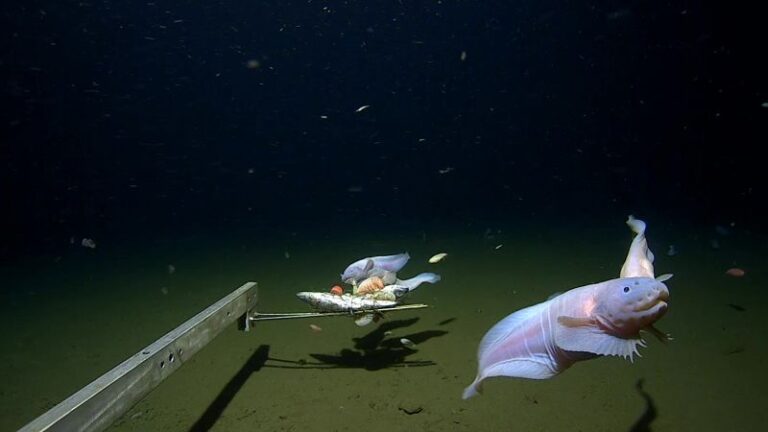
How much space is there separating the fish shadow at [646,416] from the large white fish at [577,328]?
1762 mm

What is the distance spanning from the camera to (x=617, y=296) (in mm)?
1419

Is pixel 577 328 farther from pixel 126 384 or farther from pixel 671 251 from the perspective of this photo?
pixel 671 251

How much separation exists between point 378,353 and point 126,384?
246 centimetres

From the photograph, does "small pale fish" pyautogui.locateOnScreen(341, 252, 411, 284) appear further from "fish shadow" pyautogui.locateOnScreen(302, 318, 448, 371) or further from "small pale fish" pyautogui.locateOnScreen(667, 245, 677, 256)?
"small pale fish" pyautogui.locateOnScreen(667, 245, 677, 256)

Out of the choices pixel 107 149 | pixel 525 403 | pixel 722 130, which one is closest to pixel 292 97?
pixel 107 149

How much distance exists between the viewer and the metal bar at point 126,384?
1.61 meters

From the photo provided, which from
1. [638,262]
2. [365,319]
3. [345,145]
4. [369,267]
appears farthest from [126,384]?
[345,145]

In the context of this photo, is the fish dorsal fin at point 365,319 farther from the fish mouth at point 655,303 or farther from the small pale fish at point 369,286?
the fish mouth at point 655,303

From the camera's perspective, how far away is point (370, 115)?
186 feet

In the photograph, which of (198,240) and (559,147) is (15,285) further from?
(559,147)

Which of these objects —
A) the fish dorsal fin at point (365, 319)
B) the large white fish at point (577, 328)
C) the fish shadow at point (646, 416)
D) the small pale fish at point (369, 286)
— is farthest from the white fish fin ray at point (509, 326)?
the fish shadow at point (646, 416)

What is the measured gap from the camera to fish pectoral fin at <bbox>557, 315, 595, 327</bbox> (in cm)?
149

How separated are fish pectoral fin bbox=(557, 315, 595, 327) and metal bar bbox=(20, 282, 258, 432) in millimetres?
1821

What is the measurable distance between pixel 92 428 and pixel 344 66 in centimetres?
6697
